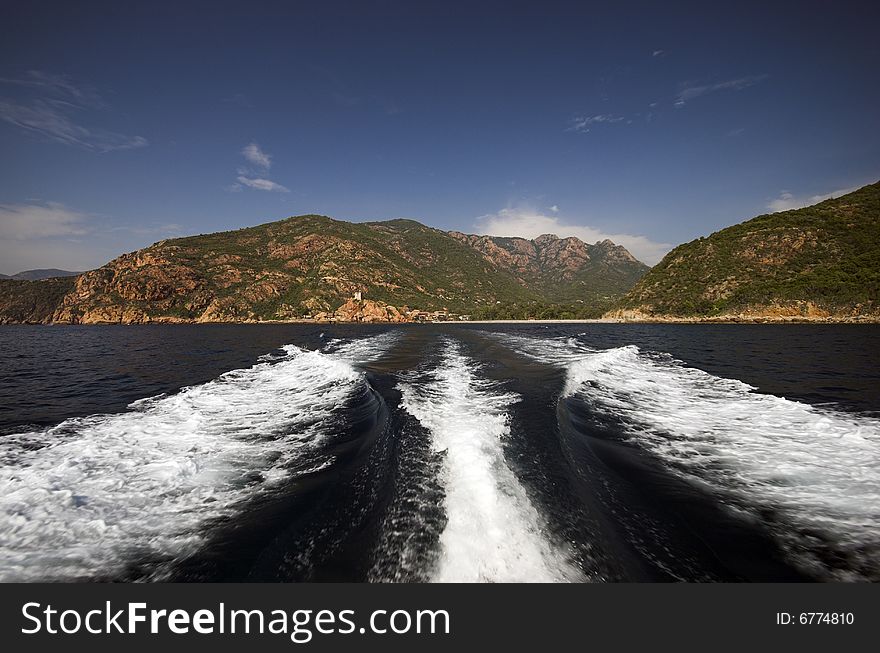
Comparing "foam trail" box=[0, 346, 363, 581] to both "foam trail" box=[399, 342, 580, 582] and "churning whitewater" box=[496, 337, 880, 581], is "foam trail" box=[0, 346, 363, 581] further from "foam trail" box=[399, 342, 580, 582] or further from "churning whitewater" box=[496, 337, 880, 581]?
"churning whitewater" box=[496, 337, 880, 581]

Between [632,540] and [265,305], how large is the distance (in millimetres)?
158346

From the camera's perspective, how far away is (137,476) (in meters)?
5.63

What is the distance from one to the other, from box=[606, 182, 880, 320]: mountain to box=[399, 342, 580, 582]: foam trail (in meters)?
94.7

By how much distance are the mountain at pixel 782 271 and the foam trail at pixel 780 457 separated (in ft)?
286

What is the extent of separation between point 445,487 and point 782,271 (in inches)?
4400

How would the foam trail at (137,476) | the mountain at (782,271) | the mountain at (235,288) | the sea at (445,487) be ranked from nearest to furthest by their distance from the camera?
the sea at (445,487), the foam trail at (137,476), the mountain at (782,271), the mountain at (235,288)

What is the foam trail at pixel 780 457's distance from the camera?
4.00 metres

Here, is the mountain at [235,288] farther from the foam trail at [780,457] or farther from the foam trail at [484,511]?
the foam trail at [484,511]

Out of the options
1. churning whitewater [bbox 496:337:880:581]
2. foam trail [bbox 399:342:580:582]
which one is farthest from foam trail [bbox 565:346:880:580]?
foam trail [bbox 399:342:580:582]

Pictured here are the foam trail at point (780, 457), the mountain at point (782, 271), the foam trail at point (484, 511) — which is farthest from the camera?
the mountain at point (782, 271)

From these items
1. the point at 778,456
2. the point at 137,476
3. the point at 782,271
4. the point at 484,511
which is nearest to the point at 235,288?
the point at 137,476

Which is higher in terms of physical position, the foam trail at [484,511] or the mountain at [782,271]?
the mountain at [782,271]

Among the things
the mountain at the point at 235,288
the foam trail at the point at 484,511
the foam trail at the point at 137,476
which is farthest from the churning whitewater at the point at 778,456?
the mountain at the point at 235,288

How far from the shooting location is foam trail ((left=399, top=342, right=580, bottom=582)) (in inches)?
136
